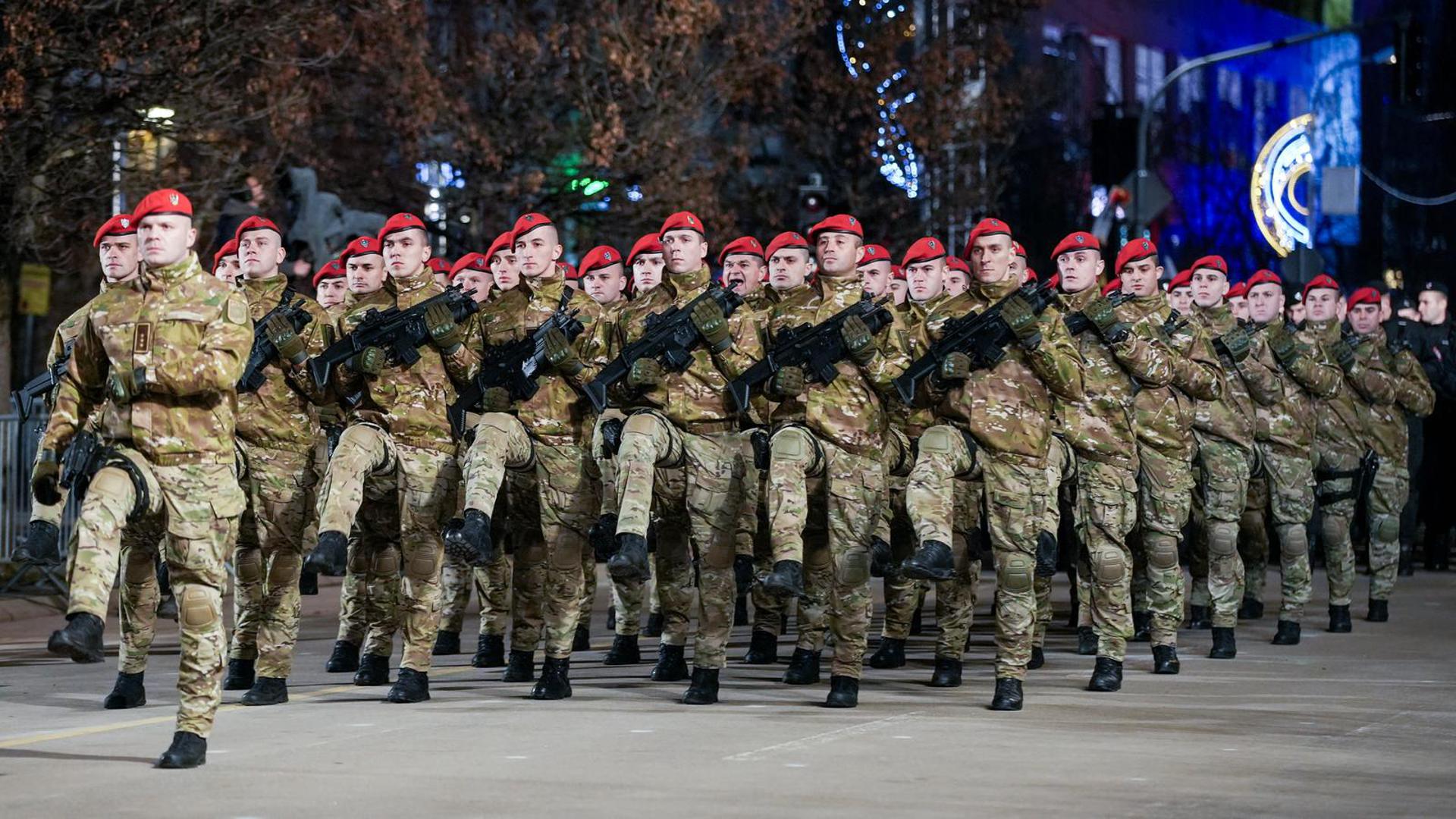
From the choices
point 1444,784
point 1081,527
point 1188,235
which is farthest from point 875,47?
point 1444,784

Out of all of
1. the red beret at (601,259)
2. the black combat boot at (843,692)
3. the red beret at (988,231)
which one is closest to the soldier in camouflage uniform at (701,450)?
the black combat boot at (843,692)

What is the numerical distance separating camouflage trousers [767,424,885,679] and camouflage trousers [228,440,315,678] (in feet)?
7.92

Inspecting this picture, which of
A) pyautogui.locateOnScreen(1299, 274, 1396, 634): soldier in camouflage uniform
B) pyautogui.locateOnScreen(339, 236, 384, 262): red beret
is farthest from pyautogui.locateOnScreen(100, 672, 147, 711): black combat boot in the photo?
pyautogui.locateOnScreen(1299, 274, 1396, 634): soldier in camouflage uniform

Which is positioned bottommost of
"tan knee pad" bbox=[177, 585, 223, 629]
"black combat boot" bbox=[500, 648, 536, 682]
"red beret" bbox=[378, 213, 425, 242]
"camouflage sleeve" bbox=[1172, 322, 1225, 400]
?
"black combat boot" bbox=[500, 648, 536, 682]

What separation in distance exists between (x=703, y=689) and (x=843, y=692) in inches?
27.0

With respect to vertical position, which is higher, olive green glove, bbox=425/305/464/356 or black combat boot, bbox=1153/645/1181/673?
olive green glove, bbox=425/305/464/356

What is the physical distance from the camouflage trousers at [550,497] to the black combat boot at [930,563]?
178 cm

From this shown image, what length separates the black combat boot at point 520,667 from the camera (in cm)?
1212

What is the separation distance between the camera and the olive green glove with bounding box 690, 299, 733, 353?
1131 cm

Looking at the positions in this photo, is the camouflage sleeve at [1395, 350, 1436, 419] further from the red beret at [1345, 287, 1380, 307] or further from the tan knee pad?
the tan knee pad

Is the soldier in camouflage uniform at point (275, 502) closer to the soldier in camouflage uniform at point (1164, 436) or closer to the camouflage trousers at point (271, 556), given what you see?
the camouflage trousers at point (271, 556)

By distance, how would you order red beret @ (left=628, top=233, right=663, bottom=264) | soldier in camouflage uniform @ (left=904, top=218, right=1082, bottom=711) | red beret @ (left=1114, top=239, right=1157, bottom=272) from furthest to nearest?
1. red beret @ (left=628, top=233, right=663, bottom=264)
2. red beret @ (left=1114, top=239, right=1157, bottom=272)
3. soldier in camouflage uniform @ (left=904, top=218, right=1082, bottom=711)

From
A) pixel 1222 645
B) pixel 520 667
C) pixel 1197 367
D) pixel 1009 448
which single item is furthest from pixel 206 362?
pixel 1222 645

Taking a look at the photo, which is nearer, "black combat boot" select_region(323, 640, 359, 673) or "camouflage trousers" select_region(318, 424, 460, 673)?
"camouflage trousers" select_region(318, 424, 460, 673)
